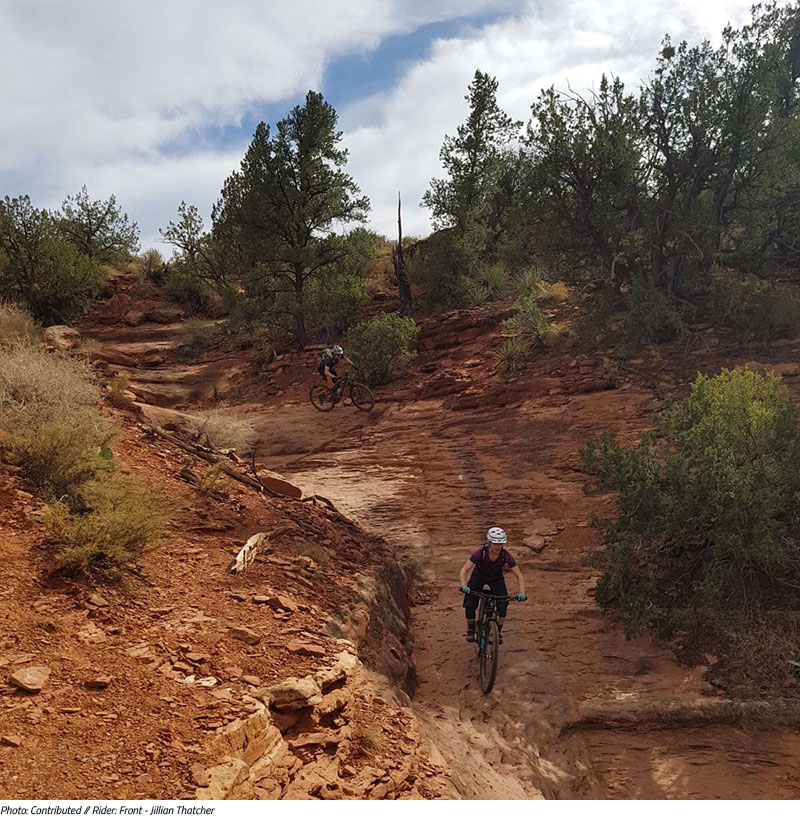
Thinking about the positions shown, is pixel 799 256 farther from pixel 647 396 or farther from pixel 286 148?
pixel 286 148

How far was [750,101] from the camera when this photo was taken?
1491 centimetres

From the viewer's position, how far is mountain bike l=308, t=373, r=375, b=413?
1658 cm

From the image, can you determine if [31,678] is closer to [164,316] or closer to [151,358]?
[151,358]

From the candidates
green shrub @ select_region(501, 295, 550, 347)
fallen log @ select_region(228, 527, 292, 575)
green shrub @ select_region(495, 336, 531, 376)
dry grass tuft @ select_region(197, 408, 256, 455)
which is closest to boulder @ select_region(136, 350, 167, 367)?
dry grass tuft @ select_region(197, 408, 256, 455)

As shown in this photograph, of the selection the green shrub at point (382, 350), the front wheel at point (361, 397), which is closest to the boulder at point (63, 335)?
the green shrub at point (382, 350)

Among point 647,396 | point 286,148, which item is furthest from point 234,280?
point 647,396

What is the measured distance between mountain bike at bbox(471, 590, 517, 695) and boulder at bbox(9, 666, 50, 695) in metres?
4.20

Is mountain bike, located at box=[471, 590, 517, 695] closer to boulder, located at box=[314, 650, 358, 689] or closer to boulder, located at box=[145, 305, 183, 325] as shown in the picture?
boulder, located at box=[314, 650, 358, 689]

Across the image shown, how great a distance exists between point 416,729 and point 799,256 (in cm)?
1781

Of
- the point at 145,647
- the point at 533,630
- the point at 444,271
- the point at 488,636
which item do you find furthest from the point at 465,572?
the point at 444,271

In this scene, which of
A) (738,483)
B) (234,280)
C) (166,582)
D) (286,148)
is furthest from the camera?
(234,280)

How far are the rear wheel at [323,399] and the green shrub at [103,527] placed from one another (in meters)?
11.0

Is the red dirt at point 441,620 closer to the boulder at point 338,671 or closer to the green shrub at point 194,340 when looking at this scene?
the boulder at point 338,671

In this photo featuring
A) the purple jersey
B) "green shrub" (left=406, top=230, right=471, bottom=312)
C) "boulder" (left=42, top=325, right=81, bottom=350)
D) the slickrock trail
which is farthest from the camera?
"green shrub" (left=406, top=230, right=471, bottom=312)
